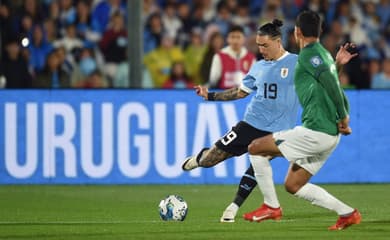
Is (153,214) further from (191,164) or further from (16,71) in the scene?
(16,71)

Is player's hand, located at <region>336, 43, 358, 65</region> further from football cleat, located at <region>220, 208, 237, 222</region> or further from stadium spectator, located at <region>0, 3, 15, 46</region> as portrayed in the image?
stadium spectator, located at <region>0, 3, 15, 46</region>

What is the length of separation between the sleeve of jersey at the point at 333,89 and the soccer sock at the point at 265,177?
1405mm

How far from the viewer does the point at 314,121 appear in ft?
36.5

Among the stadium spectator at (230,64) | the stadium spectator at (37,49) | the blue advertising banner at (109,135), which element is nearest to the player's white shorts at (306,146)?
the blue advertising banner at (109,135)

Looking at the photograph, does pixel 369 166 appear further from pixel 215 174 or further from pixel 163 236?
pixel 163 236

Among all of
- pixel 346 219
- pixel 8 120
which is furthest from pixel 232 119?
pixel 346 219

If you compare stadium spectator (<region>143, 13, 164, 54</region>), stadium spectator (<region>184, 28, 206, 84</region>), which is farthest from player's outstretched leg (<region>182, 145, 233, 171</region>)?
stadium spectator (<region>143, 13, 164, 54</region>)

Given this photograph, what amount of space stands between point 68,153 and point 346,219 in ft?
23.2

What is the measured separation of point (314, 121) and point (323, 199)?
28.7 inches

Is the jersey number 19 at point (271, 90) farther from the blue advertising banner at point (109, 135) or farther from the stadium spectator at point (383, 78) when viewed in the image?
the stadium spectator at point (383, 78)

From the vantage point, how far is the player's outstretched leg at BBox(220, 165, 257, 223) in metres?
12.3

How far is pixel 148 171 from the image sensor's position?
1753cm

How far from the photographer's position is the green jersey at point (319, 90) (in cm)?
1093

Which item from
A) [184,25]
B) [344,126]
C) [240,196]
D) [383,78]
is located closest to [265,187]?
[240,196]
